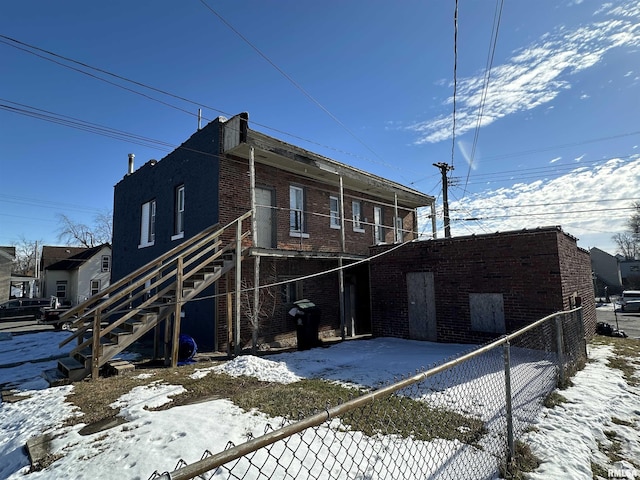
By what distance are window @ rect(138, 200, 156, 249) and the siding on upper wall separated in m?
0.24

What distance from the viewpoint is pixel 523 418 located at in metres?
4.99

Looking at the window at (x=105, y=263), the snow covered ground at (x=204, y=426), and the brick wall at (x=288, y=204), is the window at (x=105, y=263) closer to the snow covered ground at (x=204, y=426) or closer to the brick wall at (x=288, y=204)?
the brick wall at (x=288, y=204)

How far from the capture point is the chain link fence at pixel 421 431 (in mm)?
2595

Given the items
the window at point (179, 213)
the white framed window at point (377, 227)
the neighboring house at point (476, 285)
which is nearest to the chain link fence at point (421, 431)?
the neighboring house at point (476, 285)

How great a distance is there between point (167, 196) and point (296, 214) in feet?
16.7

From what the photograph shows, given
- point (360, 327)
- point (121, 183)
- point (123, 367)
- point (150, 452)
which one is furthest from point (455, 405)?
point (121, 183)

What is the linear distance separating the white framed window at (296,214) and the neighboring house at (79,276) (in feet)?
104

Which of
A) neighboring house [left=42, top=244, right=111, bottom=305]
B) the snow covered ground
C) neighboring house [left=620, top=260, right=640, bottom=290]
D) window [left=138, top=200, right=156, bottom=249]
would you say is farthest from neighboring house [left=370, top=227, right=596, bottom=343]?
neighboring house [left=620, top=260, right=640, bottom=290]

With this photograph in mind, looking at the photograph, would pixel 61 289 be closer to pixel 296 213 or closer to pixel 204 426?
pixel 296 213

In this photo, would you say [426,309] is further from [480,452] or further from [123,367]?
[123,367]

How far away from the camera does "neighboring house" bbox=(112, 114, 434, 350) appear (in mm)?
11141

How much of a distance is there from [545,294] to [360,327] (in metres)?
7.81

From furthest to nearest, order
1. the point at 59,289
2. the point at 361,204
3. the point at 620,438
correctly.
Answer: the point at 59,289, the point at 361,204, the point at 620,438

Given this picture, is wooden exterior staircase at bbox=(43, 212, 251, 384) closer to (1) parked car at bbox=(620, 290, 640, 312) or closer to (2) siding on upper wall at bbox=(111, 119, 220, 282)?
(2) siding on upper wall at bbox=(111, 119, 220, 282)
